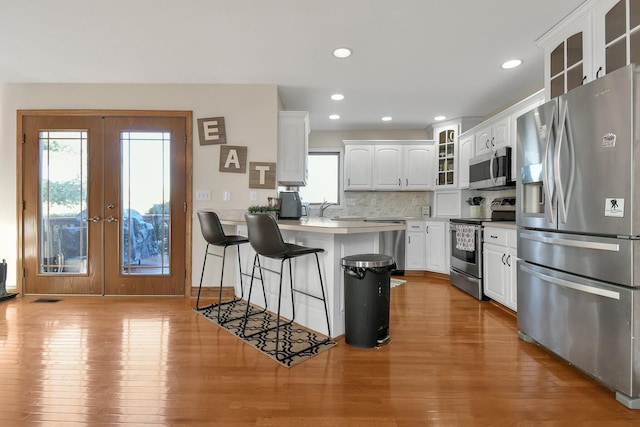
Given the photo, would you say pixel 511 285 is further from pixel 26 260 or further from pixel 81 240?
pixel 26 260

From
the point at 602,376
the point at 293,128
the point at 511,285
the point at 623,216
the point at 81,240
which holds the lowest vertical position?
the point at 602,376

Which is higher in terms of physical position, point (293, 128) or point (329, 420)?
point (293, 128)

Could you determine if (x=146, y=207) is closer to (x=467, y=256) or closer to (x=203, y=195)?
(x=203, y=195)

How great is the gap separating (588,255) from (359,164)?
390cm

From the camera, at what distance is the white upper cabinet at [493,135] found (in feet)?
12.7

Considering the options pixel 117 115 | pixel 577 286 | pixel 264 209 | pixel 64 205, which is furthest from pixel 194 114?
pixel 577 286

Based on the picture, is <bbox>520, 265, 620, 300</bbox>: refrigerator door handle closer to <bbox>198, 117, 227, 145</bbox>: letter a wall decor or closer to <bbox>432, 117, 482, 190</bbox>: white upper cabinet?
<bbox>432, 117, 482, 190</bbox>: white upper cabinet

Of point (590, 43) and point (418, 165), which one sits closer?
point (590, 43)

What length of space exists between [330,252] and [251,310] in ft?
4.07

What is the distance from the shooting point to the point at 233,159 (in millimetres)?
3766

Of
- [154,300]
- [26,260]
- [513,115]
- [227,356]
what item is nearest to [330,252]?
[227,356]

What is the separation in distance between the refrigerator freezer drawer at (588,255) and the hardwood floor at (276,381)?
671 mm

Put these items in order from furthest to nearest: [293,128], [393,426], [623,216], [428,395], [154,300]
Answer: [293,128], [154,300], [428,395], [623,216], [393,426]

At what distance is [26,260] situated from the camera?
148 inches
